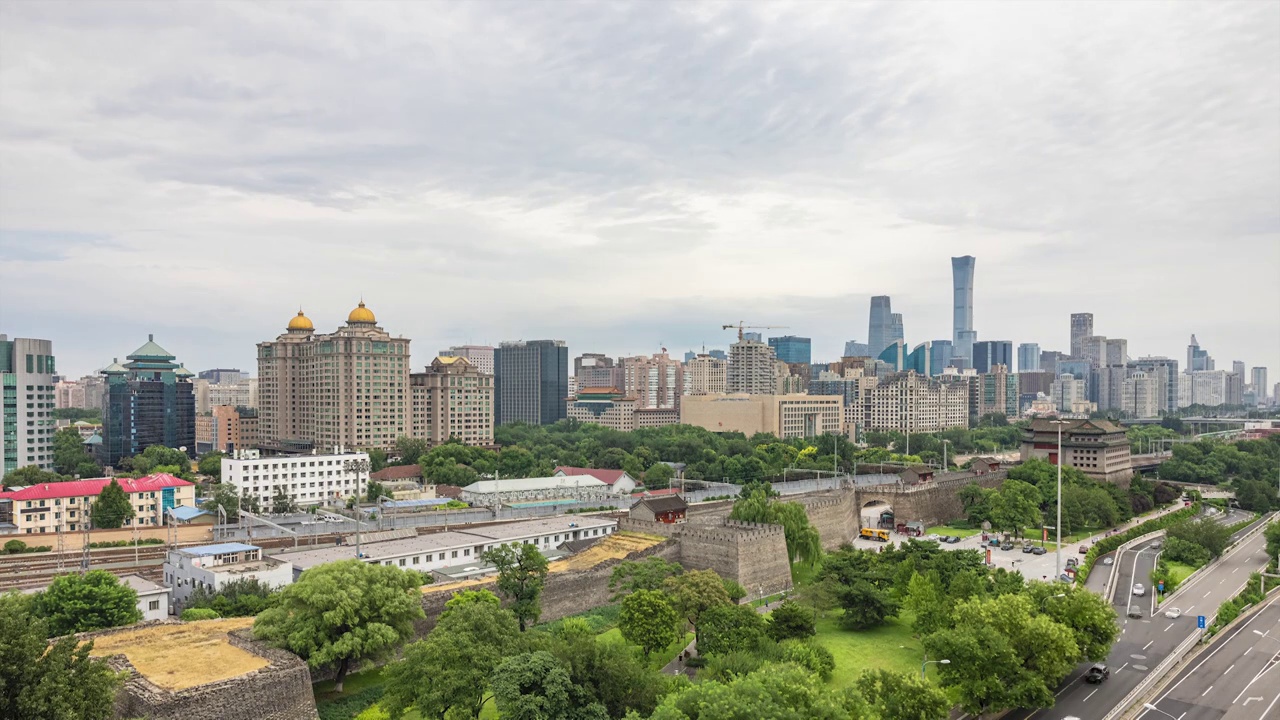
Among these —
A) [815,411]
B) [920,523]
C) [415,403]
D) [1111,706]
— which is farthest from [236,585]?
[815,411]

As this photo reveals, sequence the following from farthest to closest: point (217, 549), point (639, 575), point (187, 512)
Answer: point (187, 512)
point (217, 549)
point (639, 575)

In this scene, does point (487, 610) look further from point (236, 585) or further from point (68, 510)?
point (68, 510)

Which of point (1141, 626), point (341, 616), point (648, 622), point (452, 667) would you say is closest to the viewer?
point (452, 667)

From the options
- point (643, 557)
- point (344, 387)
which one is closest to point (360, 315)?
point (344, 387)

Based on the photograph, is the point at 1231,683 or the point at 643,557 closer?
the point at 1231,683

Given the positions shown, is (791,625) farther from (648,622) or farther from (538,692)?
(538,692)

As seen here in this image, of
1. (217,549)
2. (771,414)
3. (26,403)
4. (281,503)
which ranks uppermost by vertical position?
(26,403)

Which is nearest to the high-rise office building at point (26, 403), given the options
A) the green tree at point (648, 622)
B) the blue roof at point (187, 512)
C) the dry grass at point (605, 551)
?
the blue roof at point (187, 512)
